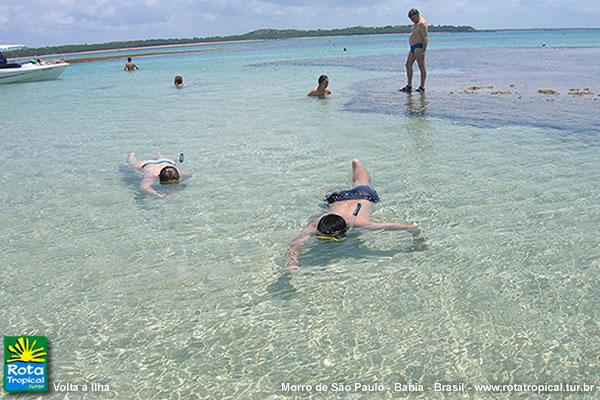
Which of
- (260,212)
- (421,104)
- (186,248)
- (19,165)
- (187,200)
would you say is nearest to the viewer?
(186,248)

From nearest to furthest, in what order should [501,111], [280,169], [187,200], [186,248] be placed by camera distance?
[186,248] < [187,200] < [280,169] < [501,111]

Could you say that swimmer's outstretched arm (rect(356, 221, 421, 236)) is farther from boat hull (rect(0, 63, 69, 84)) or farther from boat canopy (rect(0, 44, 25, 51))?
boat hull (rect(0, 63, 69, 84))

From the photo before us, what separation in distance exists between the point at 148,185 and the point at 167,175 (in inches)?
12.2

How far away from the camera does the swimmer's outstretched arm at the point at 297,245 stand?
184 inches

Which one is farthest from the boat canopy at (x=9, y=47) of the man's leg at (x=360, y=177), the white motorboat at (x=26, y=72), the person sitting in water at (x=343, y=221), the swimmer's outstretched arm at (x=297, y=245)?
the swimmer's outstretched arm at (x=297, y=245)

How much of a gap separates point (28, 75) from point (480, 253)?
1243 inches

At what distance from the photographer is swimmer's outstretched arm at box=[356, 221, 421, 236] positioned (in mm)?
5125

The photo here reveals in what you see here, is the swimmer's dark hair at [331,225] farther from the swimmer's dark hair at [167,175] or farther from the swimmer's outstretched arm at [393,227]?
the swimmer's dark hair at [167,175]

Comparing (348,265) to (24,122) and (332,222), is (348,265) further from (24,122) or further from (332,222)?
(24,122)

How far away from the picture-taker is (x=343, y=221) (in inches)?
196

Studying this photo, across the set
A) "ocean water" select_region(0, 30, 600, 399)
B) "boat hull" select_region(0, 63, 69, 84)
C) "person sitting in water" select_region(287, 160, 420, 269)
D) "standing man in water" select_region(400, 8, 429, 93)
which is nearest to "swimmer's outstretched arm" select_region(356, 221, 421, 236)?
"person sitting in water" select_region(287, 160, 420, 269)

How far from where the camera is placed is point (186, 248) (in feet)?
17.3

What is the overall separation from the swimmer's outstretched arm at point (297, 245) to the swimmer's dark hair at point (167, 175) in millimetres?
2858

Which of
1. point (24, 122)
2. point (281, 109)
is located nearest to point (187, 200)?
point (281, 109)
